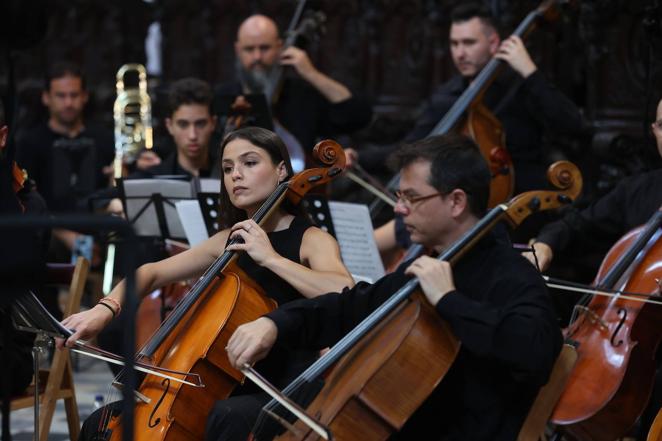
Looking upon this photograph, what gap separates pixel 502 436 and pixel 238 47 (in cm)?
311

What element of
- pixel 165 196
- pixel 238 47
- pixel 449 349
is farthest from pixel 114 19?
pixel 449 349

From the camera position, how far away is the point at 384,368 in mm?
2230

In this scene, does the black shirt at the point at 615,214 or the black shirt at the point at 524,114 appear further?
the black shirt at the point at 524,114

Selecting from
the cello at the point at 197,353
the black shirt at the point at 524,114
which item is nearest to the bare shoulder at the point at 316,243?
the cello at the point at 197,353

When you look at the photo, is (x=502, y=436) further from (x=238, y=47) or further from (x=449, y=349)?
(x=238, y=47)

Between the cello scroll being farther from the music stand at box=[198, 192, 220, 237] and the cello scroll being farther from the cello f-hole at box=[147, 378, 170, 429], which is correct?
the music stand at box=[198, 192, 220, 237]

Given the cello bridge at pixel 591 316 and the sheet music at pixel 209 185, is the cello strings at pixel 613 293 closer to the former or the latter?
the cello bridge at pixel 591 316

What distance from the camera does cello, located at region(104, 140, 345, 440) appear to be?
263 cm

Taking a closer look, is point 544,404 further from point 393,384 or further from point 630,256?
point 630,256

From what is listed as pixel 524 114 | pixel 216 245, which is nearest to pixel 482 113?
pixel 524 114

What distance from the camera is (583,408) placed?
116 inches

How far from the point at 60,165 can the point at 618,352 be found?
3376mm

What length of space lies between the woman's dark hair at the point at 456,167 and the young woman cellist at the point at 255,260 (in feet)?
1.49

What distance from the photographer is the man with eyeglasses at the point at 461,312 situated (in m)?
2.21
